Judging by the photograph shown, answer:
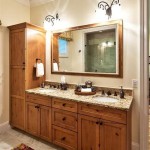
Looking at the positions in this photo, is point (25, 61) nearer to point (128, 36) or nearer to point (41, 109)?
point (41, 109)

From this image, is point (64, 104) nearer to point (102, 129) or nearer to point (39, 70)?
point (102, 129)

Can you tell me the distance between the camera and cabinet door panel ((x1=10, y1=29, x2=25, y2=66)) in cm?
281

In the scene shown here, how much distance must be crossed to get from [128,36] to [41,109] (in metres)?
1.77

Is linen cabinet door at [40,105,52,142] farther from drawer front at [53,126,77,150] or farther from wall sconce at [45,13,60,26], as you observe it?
wall sconce at [45,13,60,26]

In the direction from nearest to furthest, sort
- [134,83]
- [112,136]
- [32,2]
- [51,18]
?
[112,136] → [134,83] → [51,18] → [32,2]

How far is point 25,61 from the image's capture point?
2.77 meters

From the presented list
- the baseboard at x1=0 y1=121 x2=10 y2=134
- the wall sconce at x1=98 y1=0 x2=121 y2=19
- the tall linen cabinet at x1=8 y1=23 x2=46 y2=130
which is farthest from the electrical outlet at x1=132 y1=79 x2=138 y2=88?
the baseboard at x1=0 y1=121 x2=10 y2=134

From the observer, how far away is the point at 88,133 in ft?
6.67

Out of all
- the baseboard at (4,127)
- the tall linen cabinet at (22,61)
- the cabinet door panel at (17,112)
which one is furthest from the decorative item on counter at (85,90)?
the baseboard at (4,127)

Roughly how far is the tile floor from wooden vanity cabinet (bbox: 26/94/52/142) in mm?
122

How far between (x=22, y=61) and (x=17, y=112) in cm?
98

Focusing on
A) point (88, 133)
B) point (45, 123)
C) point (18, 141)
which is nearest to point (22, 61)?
point (45, 123)

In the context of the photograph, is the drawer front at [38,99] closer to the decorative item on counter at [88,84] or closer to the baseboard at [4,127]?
the decorative item on counter at [88,84]

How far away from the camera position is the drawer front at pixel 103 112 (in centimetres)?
178
